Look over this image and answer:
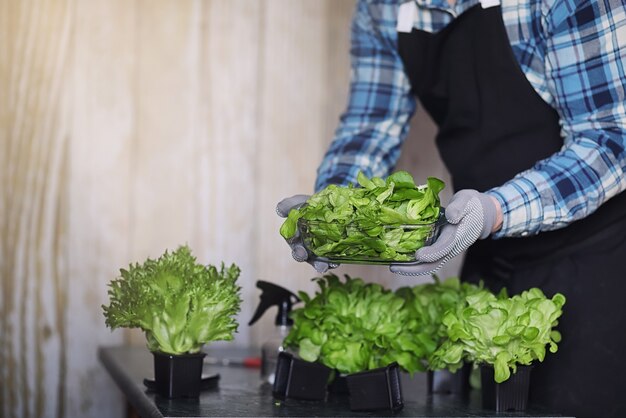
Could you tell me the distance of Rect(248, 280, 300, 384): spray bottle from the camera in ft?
5.46

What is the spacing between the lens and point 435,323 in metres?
1.49

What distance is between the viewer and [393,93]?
189 cm

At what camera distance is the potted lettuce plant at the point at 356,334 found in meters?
1.41

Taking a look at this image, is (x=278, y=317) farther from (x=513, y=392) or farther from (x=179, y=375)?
(x=513, y=392)

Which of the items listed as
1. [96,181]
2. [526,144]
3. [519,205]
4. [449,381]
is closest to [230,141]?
[96,181]

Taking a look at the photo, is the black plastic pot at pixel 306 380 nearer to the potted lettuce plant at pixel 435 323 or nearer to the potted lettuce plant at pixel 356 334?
the potted lettuce plant at pixel 356 334

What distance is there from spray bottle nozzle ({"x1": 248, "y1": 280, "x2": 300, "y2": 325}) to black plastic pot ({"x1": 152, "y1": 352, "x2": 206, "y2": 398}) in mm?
297

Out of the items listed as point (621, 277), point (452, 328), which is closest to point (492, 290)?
point (621, 277)

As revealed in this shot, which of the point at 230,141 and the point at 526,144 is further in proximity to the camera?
the point at 230,141

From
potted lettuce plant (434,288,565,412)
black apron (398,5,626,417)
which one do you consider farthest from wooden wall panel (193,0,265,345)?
potted lettuce plant (434,288,565,412)

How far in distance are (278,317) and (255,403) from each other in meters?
0.38

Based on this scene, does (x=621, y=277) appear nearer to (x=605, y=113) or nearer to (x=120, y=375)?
(x=605, y=113)

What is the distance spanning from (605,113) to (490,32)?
0.29m

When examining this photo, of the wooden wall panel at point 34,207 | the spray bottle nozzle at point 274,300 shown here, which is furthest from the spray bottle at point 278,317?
the wooden wall panel at point 34,207
